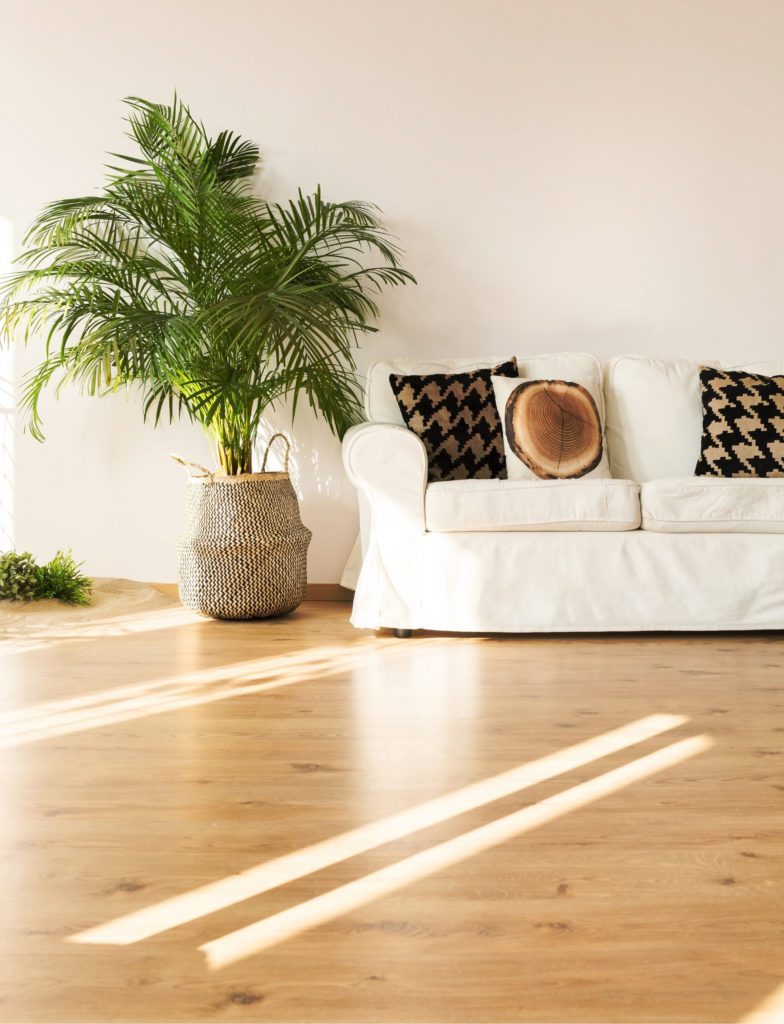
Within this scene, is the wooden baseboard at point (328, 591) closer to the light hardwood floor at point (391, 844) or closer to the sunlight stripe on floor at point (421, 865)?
the light hardwood floor at point (391, 844)

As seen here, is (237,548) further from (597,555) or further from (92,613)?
(597,555)

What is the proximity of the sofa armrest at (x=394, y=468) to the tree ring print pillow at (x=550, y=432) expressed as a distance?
1.37ft

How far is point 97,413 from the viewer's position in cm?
402

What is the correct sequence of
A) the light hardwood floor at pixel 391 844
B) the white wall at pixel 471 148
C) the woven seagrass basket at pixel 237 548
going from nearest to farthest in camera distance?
the light hardwood floor at pixel 391 844 < the woven seagrass basket at pixel 237 548 < the white wall at pixel 471 148

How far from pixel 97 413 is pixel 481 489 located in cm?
177

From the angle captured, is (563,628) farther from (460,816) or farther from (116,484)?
(116,484)

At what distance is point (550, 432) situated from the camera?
3.37m

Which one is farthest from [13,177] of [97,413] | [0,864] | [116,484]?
[0,864]

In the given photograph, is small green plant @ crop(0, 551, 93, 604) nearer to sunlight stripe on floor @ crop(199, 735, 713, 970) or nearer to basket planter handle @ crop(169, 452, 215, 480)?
basket planter handle @ crop(169, 452, 215, 480)

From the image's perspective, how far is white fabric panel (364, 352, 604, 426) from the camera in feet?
12.0

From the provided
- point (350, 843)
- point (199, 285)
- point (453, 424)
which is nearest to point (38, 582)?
point (199, 285)

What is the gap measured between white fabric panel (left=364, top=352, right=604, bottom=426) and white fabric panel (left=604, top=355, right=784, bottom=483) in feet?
0.30

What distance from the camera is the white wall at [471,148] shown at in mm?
3934

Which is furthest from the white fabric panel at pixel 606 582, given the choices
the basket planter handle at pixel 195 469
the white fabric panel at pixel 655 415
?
the basket planter handle at pixel 195 469
